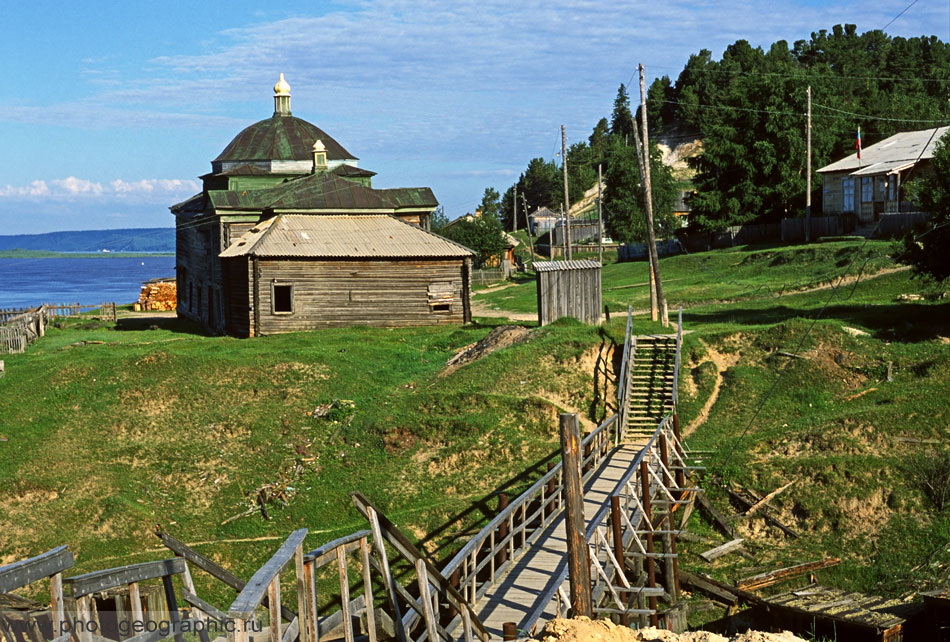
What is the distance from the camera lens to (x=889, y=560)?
71.5 ft

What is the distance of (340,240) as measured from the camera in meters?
43.0

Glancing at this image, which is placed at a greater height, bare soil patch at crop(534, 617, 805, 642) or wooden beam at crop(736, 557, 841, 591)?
bare soil patch at crop(534, 617, 805, 642)

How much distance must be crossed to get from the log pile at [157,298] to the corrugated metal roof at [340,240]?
955 inches

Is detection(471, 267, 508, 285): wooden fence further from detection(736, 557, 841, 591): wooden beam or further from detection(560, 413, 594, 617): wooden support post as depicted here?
detection(560, 413, 594, 617): wooden support post

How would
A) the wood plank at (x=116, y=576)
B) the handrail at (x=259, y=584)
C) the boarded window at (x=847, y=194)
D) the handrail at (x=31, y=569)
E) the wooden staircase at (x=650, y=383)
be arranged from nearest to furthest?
the handrail at (x=259, y=584) → the handrail at (x=31, y=569) → the wood plank at (x=116, y=576) → the wooden staircase at (x=650, y=383) → the boarded window at (x=847, y=194)

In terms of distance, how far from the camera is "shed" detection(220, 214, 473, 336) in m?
41.0

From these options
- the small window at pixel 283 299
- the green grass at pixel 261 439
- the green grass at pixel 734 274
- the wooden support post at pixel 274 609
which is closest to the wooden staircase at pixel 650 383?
the green grass at pixel 261 439

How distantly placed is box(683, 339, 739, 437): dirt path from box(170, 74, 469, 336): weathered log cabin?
1366 centimetres

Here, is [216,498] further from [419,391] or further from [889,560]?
[889,560]

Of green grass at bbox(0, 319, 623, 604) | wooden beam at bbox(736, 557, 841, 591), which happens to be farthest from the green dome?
wooden beam at bbox(736, 557, 841, 591)

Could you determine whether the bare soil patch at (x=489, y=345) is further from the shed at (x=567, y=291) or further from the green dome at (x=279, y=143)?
the green dome at (x=279, y=143)

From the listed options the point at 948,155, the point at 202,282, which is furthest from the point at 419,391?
the point at 202,282

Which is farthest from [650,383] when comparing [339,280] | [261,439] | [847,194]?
[847,194]

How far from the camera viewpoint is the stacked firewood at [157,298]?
6781cm
